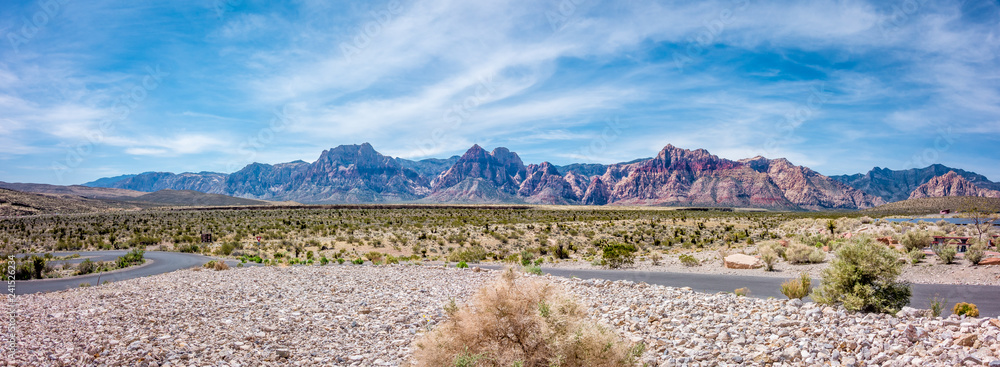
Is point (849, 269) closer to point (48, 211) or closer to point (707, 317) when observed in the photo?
point (707, 317)

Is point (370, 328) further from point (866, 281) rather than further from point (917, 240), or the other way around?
point (917, 240)

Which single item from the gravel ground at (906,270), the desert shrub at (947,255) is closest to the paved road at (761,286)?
the gravel ground at (906,270)

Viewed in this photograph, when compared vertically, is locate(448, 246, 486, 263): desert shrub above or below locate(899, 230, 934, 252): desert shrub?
below

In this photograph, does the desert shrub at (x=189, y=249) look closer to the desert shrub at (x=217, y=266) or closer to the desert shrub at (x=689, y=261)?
the desert shrub at (x=217, y=266)

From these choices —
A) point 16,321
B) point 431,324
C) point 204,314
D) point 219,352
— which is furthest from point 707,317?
point 16,321

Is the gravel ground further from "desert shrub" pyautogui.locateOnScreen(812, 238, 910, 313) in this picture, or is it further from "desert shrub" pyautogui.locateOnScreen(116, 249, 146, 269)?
"desert shrub" pyautogui.locateOnScreen(116, 249, 146, 269)

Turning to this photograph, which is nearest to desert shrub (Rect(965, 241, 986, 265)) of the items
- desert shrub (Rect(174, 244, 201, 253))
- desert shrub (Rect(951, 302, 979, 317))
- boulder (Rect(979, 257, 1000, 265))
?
boulder (Rect(979, 257, 1000, 265))

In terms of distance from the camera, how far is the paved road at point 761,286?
12.6 m

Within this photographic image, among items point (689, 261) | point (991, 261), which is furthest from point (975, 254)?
point (689, 261)

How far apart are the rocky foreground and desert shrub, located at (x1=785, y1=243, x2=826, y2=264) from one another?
38.3ft

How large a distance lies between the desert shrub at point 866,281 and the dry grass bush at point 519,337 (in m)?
7.47

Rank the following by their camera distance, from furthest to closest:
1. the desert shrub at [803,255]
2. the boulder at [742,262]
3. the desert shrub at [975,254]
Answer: the desert shrub at [803,255]
the boulder at [742,262]
the desert shrub at [975,254]

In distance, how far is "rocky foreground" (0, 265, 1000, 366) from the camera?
8.12m

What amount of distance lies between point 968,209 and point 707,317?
31240mm
